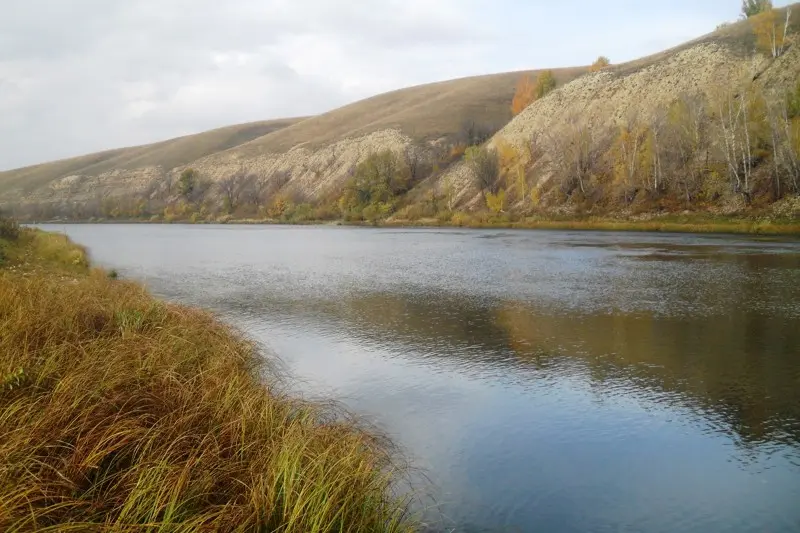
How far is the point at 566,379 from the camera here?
11328 mm

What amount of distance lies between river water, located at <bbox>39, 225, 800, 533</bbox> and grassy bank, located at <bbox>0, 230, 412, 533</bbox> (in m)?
1.49

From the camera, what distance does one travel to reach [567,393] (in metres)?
10.5

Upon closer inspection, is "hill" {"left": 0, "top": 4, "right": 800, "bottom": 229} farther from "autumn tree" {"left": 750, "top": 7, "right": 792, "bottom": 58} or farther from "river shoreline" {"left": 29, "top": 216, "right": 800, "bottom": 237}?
"river shoreline" {"left": 29, "top": 216, "right": 800, "bottom": 237}

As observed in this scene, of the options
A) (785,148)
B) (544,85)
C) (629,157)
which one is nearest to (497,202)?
(629,157)

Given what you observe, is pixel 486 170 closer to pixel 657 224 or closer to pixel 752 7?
pixel 657 224

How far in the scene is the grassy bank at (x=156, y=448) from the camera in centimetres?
448

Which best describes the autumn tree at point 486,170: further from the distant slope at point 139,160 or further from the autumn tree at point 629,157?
the distant slope at point 139,160

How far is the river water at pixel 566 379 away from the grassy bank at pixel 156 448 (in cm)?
149

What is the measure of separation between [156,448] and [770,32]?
82265mm

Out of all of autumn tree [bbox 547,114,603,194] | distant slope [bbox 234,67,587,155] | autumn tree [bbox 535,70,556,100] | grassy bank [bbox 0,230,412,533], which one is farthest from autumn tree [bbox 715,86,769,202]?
distant slope [bbox 234,67,587,155]

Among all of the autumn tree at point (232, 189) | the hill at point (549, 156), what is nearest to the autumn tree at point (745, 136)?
the hill at point (549, 156)

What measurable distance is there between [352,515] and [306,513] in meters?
0.58

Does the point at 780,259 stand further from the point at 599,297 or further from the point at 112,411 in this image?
the point at 112,411

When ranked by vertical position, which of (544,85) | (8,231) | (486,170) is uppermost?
(544,85)
